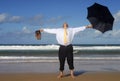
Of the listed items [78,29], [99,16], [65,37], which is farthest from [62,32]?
[99,16]

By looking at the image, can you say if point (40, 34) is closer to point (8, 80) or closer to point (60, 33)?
point (60, 33)

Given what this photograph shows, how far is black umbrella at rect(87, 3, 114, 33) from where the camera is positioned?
9570mm

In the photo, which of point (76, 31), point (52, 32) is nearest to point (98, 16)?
point (76, 31)

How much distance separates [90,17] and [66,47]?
127cm

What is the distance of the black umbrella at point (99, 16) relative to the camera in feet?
31.4

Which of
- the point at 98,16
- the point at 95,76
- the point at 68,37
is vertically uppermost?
the point at 98,16

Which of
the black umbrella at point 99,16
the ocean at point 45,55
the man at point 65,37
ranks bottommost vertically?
the ocean at point 45,55

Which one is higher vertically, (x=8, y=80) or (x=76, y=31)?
(x=76, y=31)

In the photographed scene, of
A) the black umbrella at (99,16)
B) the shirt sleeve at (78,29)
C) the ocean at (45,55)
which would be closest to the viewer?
the black umbrella at (99,16)

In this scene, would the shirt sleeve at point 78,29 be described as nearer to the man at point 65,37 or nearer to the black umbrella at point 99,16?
the man at point 65,37

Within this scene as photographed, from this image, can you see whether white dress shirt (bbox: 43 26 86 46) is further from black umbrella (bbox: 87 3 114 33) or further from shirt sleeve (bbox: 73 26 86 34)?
black umbrella (bbox: 87 3 114 33)

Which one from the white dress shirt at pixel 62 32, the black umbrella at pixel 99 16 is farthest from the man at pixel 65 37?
the black umbrella at pixel 99 16

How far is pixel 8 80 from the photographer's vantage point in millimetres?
10141

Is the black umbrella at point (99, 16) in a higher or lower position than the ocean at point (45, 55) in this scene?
higher
